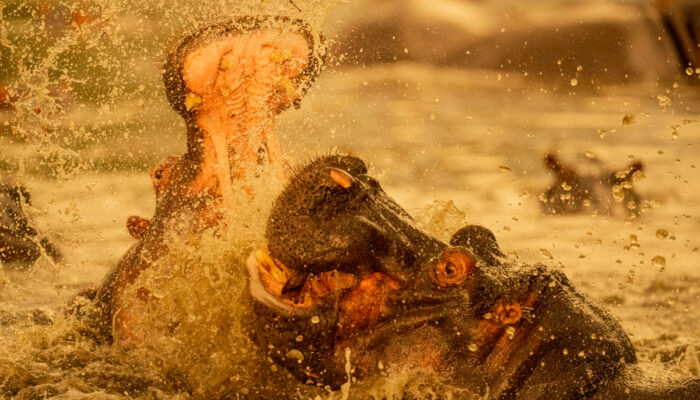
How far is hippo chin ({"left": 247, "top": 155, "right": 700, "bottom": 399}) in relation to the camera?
2697 millimetres

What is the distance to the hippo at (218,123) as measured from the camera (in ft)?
11.2

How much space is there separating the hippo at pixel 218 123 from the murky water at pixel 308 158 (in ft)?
0.38

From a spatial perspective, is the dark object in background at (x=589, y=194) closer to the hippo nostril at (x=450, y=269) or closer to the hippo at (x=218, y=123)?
the hippo at (x=218, y=123)

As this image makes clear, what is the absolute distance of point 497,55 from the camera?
1011cm

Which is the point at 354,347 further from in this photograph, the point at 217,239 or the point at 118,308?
the point at 118,308

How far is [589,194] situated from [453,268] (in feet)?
15.8

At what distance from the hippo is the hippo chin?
64cm

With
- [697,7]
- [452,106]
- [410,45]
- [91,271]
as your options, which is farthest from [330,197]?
[697,7]

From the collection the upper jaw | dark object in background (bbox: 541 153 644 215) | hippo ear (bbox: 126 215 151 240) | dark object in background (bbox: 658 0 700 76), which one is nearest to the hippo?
hippo ear (bbox: 126 215 151 240)

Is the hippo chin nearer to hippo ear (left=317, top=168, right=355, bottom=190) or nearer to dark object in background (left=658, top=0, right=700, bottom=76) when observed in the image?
hippo ear (left=317, top=168, right=355, bottom=190)

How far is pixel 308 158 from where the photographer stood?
2.95 m

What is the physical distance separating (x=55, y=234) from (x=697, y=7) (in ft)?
22.1

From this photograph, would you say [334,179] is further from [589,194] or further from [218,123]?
[589,194]

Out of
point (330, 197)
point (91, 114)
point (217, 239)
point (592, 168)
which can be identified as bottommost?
point (592, 168)
